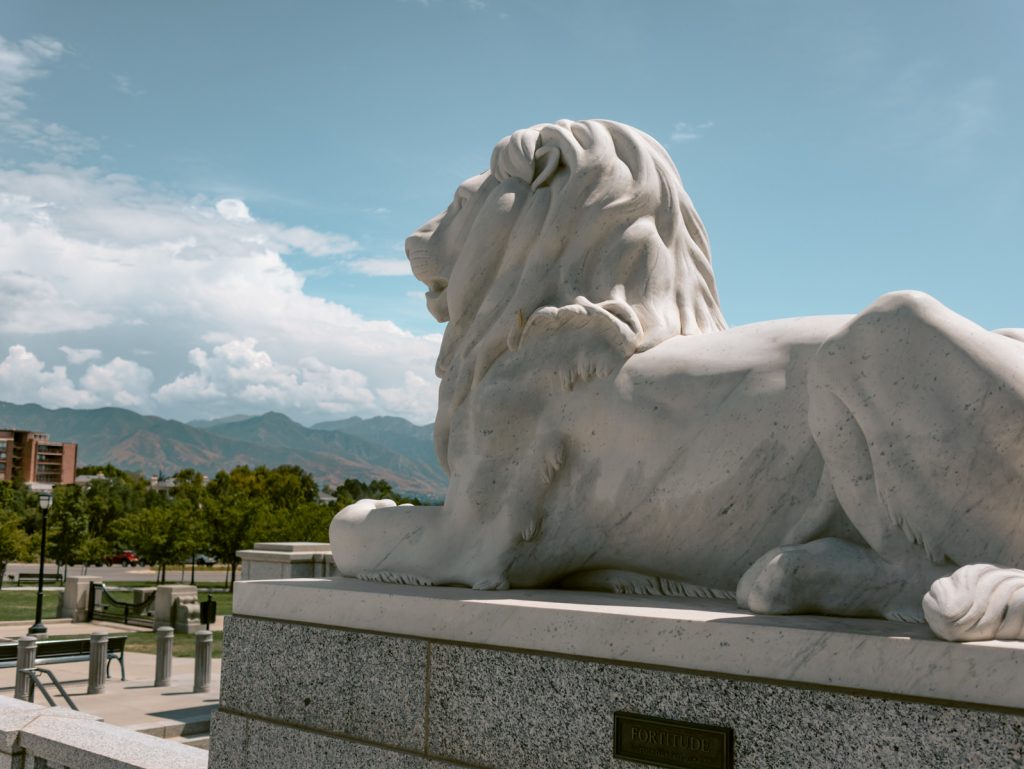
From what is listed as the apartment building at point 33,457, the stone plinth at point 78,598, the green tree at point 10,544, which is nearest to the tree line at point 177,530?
the green tree at point 10,544

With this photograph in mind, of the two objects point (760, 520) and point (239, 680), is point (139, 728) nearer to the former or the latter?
point (239, 680)

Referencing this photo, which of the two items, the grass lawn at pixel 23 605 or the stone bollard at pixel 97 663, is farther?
the grass lawn at pixel 23 605

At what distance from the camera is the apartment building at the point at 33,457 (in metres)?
138

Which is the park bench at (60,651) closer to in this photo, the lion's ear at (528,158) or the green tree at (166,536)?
the lion's ear at (528,158)

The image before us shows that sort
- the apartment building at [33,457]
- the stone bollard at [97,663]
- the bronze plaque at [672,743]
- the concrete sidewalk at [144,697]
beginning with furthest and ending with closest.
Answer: the apartment building at [33,457], the stone bollard at [97,663], the concrete sidewalk at [144,697], the bronze plaque at [672,743]

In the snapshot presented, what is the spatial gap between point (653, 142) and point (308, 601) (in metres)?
2.71

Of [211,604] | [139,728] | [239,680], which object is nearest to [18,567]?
[211,604]

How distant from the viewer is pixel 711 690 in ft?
9.26

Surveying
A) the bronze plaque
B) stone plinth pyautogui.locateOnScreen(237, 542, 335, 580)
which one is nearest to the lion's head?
the bronze plaque

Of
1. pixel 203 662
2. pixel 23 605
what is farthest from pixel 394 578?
pixel 23 605

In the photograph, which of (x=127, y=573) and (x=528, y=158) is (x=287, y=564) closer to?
(x=528, y=158)

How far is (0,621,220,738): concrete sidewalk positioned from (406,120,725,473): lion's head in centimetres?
891

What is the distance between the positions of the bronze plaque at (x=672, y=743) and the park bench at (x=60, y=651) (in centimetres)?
1301

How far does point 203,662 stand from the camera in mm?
14336
